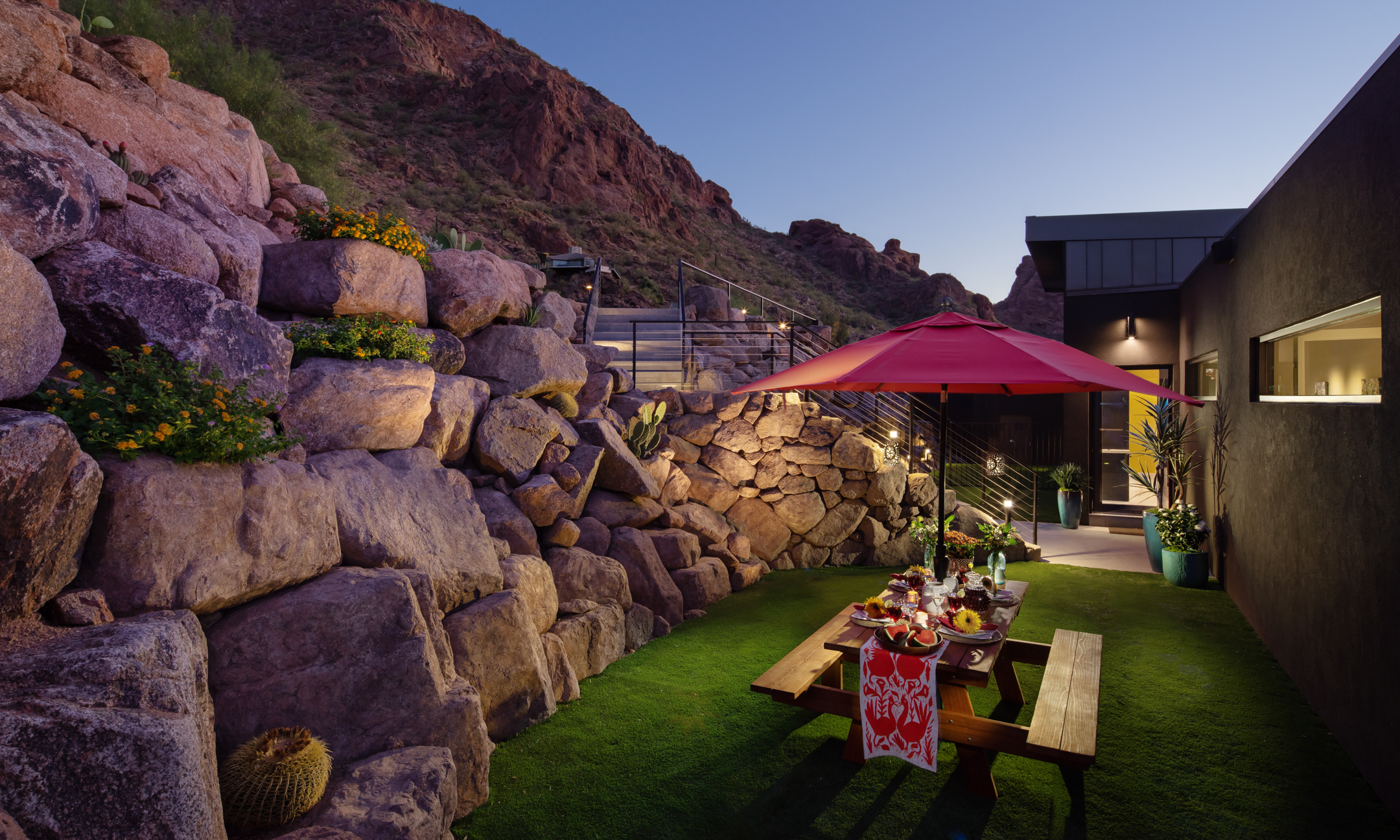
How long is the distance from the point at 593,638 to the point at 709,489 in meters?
3.14

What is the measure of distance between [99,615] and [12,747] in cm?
82

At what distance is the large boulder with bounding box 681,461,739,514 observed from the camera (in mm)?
7844

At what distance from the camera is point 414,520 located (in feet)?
14.1

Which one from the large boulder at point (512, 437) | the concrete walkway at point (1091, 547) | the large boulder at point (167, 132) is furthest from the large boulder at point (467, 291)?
the concrete walkway at point (1091, 547)

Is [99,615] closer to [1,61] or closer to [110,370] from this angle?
[110,370]

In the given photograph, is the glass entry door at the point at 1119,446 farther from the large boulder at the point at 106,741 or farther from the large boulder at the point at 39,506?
the large boulder at the point at 39,506

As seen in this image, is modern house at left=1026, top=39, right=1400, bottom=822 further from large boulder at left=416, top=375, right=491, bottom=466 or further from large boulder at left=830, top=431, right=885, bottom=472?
large boulder at left=416, top=375, right=491, bottom=466

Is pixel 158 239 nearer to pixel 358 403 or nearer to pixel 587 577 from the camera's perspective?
pixel 358 403

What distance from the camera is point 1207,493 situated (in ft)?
25.0

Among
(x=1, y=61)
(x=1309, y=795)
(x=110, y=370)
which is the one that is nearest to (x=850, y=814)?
(x=1309, y=795)

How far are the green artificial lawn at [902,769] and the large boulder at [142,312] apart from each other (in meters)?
2.71

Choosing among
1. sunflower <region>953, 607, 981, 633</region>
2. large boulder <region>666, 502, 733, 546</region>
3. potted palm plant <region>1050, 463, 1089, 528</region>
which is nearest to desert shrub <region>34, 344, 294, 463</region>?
sunflower <region>953, 607, 981, 633</region>

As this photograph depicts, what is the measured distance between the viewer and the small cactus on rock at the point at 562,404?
6.66 metres

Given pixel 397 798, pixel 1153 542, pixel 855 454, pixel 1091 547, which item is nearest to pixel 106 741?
pixel 397 798
